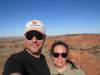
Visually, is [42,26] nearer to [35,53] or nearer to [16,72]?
[35,53]

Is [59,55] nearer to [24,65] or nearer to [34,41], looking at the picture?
[34,41]

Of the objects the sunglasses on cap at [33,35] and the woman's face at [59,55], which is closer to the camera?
the sunglasses on cap at [33,35]

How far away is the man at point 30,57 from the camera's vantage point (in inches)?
96.2

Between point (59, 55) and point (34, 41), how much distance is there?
0.82 meters

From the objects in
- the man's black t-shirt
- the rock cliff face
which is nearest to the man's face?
the man's black t-shirt

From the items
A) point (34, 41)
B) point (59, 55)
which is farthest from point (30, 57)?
point (59, 55)

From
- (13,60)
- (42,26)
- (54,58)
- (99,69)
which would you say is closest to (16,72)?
(13,60)

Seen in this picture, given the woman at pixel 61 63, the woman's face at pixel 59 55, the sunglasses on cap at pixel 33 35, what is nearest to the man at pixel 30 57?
the sunglasses on cap at pixel 33 35

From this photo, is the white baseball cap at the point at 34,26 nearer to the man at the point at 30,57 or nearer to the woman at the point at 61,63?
the man at the point at 30,57

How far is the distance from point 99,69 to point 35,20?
10.6m

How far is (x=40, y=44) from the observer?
317 centimetres

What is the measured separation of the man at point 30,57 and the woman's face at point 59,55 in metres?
0.72

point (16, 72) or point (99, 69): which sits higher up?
point (16, 72)

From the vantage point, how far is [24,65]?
261cm
